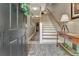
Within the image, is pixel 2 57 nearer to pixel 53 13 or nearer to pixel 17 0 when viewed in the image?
pixel 17 0

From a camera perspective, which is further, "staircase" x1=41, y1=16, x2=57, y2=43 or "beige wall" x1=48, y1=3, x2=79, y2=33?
"staircase" x1=41, y1=16, x2=57, y2=43

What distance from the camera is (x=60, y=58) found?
67cm

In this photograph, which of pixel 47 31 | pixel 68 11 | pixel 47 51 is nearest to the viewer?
pixel 47 51

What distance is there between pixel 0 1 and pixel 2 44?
23cm

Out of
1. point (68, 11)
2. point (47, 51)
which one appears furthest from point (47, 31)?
point (47, 51)

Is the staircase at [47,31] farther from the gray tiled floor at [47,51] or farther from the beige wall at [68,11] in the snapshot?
the gray tiled floor at [47,51]

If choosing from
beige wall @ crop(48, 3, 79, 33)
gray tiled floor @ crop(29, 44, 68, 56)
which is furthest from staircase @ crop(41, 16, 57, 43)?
gray tiled floor @ crop(29, 44, 68, 56)

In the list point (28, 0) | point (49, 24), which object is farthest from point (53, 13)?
point (28, 0)

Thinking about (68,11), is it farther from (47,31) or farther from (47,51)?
(47,31)

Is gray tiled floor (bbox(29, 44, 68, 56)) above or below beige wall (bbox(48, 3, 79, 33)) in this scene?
below

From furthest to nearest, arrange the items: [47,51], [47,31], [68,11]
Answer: [47,31], [68,11], [47,51]

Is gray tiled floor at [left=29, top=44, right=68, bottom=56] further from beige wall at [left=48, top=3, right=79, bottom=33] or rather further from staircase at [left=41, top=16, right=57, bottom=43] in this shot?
staircase at [left=41, top=16, right=57, bottom=43]

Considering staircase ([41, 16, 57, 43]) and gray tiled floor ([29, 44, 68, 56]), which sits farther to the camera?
staircase ([41, 16, 57, 43])

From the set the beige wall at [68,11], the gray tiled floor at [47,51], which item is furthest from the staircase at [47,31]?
the gray tiled floor at [47,51]
